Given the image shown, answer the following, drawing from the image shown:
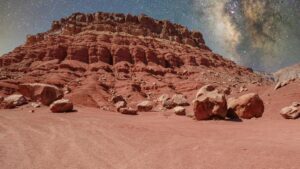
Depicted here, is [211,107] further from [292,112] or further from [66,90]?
[66,90]

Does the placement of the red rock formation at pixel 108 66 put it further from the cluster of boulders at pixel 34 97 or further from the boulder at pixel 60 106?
the boulder at pixel 60 106

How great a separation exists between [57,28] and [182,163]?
296 ft

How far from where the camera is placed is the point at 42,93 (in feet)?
63.8

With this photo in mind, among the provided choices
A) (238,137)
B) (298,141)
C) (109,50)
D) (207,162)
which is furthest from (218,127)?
(109,50)

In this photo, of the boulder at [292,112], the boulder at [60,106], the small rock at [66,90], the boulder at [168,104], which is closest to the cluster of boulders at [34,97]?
the boulder at [60,106]

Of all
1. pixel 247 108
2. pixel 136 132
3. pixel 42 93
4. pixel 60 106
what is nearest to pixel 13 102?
pixel 42 93

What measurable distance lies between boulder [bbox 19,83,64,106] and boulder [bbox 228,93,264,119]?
37.1ft

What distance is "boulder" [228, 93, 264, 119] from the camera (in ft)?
47.9

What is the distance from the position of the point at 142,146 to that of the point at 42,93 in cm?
1269

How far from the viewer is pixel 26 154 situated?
7.70 meters

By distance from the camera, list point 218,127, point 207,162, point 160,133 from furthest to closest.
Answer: point 218,127
point 160,133
point 207,162

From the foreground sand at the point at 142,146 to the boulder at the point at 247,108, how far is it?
2.93 metres

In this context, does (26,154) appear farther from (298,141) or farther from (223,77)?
(223,77)

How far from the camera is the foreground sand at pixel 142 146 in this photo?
6840 mm
